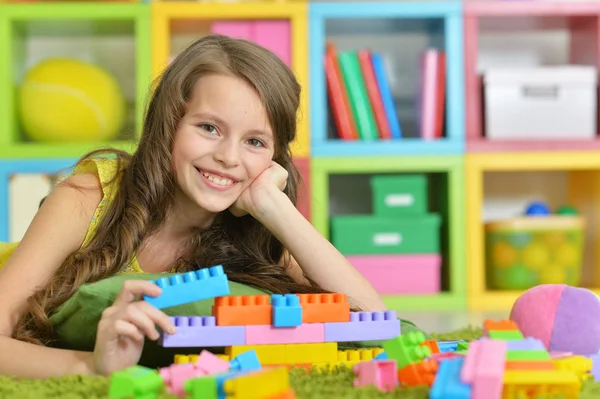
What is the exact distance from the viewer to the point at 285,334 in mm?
933

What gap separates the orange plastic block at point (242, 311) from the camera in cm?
91

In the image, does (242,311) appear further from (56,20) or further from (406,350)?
(56,20)

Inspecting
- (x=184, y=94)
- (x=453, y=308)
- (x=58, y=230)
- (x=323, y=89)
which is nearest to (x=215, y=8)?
(x=323, y=89)

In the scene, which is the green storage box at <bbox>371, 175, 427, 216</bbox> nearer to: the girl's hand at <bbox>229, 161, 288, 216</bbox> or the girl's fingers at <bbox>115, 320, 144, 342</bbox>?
the girl's hand at <bbox>229, 161, 288, 216</bbox>

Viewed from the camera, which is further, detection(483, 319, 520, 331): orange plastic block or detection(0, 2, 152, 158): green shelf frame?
detection(0, 2, 152, 158): green shelf frame

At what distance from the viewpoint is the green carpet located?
0.75 m

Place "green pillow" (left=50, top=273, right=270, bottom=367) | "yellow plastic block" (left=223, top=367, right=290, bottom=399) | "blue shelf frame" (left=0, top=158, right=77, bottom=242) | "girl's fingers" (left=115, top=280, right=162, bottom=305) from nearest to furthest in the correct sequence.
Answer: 1. "yellow plastic block" (left=223, top=367, right=290, bottom=399)
2. "girl's fingers" (left=115, top=280, right=162, bottom=305)
3. "green pillow" (left=50, top=273, right=270, bottom=367)
4. "blue shelf frame" (left=0, top=158, right=77, bottom=242)

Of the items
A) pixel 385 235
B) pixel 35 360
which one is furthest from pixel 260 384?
pixel 385 235

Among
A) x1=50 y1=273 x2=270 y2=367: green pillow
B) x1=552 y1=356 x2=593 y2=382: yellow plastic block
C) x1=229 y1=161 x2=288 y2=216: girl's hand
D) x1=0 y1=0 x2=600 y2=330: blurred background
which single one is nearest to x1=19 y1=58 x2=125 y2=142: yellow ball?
x1=0 y1=0 x2=600 y2=330: blurred background

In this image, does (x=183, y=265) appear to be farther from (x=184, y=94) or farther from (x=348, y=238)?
(x=348, y=238)

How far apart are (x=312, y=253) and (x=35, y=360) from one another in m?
0.41

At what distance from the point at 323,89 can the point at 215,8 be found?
1.26 feet

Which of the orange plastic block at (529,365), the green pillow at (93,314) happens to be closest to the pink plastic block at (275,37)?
the green pillow at (93,314)

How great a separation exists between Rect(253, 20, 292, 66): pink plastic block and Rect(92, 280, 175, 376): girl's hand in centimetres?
168
